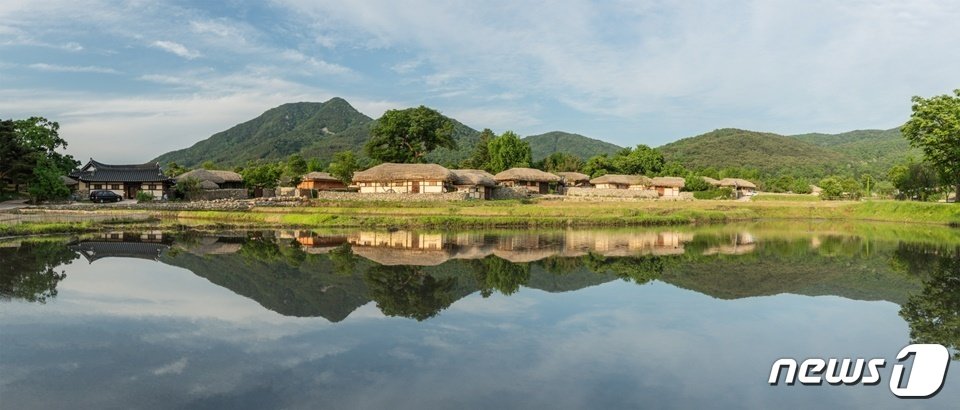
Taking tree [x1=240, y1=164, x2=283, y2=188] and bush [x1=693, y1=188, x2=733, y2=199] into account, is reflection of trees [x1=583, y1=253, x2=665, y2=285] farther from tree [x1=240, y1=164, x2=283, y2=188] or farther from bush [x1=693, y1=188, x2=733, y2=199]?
tree [x1=240, y1=164, x2=283, y2=188]

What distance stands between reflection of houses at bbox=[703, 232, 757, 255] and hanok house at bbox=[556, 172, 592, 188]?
41.2 metres

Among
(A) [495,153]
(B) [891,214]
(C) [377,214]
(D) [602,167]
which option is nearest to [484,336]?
(C) [377,214]

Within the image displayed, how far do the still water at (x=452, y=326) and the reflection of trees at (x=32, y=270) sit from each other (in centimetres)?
10

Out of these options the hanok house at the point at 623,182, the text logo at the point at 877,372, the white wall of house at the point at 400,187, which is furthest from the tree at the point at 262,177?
the text logo at the point at 877,372

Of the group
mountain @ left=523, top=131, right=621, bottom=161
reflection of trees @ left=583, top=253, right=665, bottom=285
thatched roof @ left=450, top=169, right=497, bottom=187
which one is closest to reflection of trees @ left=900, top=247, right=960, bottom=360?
reflection of trees @ left=583, top=253, right=665, bottom=285

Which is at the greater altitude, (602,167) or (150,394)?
(602,167)

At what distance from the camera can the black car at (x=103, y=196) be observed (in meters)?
46.2

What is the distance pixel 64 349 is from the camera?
8.55m

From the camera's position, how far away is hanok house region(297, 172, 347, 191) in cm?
5921

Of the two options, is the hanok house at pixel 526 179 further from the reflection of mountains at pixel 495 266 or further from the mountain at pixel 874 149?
the mountain at pixel 874 149

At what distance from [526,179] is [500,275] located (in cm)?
4218

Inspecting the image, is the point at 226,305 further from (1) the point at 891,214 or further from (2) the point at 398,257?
(1) the point at 891,214

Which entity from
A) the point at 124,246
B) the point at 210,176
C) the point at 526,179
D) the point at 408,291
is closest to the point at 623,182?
the point at 526,179

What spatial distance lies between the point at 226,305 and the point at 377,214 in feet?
78.5
